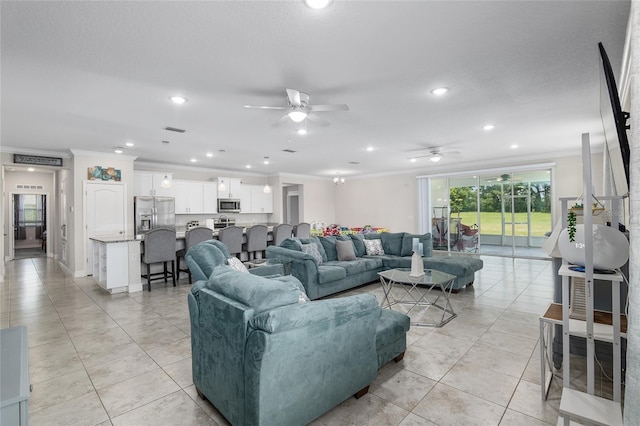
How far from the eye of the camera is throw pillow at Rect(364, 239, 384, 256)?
577cm

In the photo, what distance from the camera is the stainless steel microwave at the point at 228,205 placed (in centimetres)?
873

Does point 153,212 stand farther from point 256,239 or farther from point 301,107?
point 301,107

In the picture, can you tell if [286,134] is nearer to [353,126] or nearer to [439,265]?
[353,126]

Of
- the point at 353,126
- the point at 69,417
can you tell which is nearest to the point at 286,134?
the point at 353,126

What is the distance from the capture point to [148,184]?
24.2ft

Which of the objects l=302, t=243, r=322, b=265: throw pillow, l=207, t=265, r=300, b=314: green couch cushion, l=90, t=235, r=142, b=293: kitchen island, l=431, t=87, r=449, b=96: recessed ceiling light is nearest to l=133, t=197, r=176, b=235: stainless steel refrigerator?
l=90, t=235, r=142, b=293: kitchen island

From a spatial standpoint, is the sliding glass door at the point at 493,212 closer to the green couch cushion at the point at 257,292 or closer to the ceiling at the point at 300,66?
the ceiling at the point at 300,66

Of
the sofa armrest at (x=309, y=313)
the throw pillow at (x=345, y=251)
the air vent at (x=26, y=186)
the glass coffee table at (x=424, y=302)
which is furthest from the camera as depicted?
the air vent at (x=26, y=186)

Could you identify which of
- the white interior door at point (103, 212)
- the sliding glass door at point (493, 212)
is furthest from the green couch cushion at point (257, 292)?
the sliding glass door at point (493, 212)

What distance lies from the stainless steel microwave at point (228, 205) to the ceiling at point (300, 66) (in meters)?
3.60

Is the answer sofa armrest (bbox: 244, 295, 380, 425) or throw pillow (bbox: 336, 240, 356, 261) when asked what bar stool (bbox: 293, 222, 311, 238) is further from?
sofa armrest (bbox: 244, 295, 380, 425)

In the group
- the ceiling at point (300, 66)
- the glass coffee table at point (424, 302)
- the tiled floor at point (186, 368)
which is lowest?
the tiled floor at point (186, 368)

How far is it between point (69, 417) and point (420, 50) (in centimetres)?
357

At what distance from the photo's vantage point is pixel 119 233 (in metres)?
6.73
